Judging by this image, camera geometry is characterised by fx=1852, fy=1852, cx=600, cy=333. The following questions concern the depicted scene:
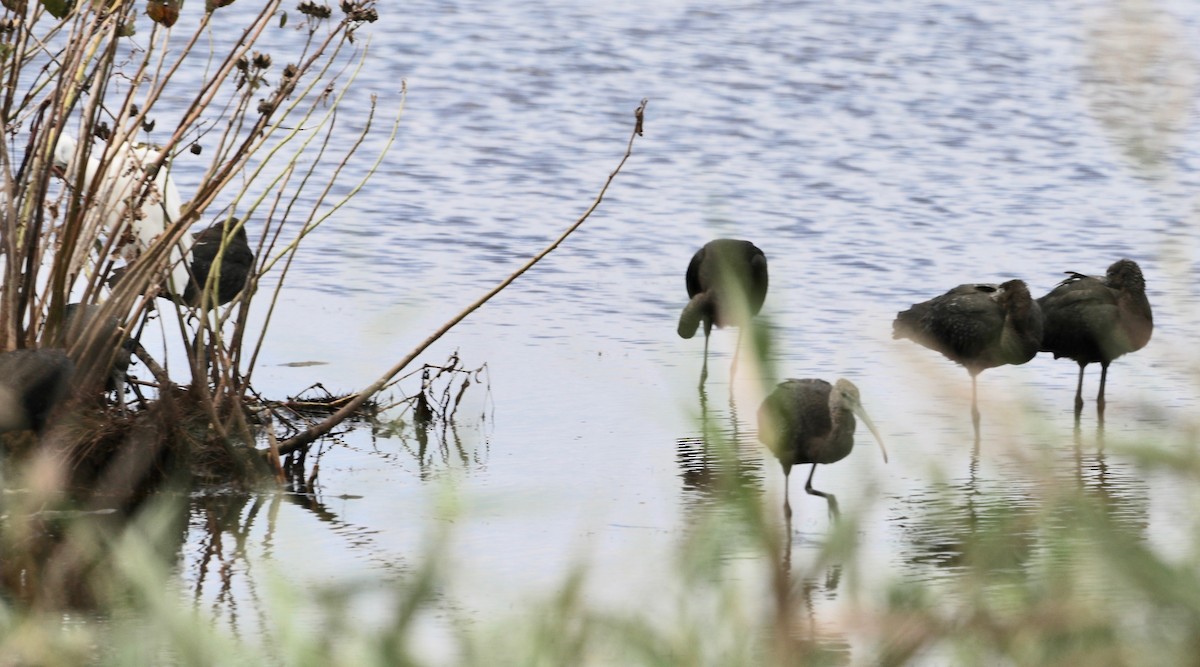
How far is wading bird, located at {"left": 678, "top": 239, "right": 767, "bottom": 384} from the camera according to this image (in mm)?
1490

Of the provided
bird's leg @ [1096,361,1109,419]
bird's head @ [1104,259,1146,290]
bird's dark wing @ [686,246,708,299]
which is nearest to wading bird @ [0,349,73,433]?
bird's dark wing @ [686,246,708,299]

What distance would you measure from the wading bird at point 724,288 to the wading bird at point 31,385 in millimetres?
1935

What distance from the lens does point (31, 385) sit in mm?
5641

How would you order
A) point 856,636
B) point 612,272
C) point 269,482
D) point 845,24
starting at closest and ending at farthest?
point 856,636 < point 269,482 < point 612,272 < point 845,24

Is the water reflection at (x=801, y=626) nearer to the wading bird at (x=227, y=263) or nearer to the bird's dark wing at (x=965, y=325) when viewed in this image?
the bird's dark wing at (x=965, y=325)

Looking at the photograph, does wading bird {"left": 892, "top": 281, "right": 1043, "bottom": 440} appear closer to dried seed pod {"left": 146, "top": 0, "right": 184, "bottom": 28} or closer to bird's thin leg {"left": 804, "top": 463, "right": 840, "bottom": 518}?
bird's thin leg {"left": 804, "top": 463, "right": 840, "bottom": 518}

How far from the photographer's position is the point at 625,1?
2125 centimetres

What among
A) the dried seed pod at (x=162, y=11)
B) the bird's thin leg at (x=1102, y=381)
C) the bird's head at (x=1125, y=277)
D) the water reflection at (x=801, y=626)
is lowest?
the water reflection at (x=801, y=626)

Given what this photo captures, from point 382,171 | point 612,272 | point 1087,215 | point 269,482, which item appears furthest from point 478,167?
point 269,482

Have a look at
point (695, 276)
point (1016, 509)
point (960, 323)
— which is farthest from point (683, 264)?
point (1016, 509)

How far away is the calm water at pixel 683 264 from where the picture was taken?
3.35m

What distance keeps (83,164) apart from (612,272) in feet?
15.5

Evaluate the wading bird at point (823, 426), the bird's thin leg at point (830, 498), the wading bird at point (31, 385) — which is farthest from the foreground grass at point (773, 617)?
the wading bird at point (823, 426)

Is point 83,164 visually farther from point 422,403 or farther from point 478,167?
point 478,167
